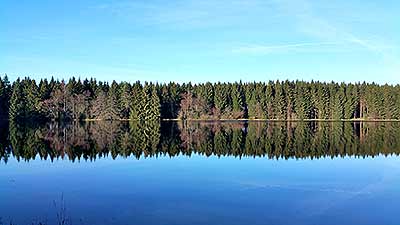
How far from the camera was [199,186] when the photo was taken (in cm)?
1798

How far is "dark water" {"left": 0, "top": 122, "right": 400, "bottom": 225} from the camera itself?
12886mm

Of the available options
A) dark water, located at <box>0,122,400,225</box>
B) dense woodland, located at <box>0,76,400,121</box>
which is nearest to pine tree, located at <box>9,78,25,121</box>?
dense woodland, located at <box>0,76,400,121</box>

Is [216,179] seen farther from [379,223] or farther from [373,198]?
[379,223]

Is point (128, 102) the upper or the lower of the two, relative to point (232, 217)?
upper

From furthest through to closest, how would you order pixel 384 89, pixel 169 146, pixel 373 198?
pixel 384 89 < pixel 169 146 < pixel 373 198

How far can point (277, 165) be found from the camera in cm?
2430

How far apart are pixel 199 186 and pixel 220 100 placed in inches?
3541

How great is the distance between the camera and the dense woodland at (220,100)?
317 feet

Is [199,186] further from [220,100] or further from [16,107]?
[220,100]

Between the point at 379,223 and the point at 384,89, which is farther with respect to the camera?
the point at 384,89

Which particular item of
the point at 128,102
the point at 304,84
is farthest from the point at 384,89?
the point at 128,102

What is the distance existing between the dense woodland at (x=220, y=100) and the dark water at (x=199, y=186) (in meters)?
65.5

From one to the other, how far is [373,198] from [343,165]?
29.4 feet

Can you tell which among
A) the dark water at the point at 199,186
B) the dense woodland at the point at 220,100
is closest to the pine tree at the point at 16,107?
the dense woodland at the point at 220,100
